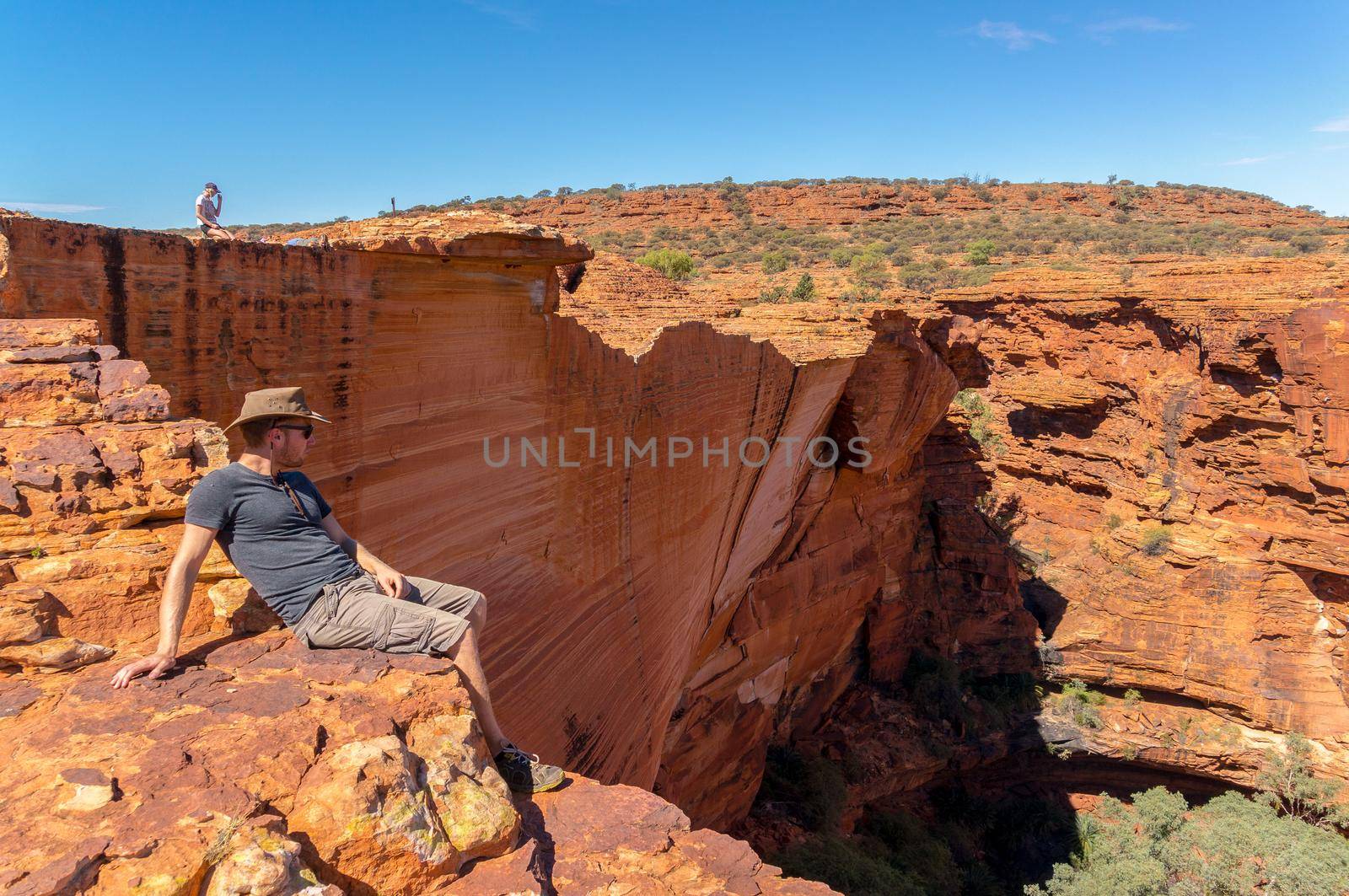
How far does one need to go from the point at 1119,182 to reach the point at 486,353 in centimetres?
6064

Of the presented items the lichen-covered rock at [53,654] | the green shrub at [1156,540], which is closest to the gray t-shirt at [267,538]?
the lichen-covered rock at [53,654]

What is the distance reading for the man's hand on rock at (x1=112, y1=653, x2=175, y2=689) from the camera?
232 cm

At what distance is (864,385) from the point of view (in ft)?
35.8

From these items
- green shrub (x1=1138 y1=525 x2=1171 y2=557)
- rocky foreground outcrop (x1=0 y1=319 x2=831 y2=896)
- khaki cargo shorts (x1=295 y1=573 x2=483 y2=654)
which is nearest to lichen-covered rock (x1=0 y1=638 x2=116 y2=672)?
rocky foreground outcrop (x1=0 y1=319 x2=831 y2=896)

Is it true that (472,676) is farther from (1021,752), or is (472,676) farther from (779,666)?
(1021,752)

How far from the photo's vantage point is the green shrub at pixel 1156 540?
15578 millimetres

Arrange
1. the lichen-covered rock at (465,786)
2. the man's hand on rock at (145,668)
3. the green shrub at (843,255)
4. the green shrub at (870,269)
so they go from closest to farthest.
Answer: the lichen-covered rock at (465,786) < the man's hand on rock at (145,668) < the green shrub at (870,269) < the green shrub at (843,255)

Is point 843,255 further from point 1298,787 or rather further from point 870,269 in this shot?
point 1298,787

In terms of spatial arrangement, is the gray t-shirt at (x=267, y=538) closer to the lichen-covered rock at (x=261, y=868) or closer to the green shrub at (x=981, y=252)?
the lichen-covered rock at (x=261, y=868)

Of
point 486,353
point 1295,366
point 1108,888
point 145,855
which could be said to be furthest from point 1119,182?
point 145,855

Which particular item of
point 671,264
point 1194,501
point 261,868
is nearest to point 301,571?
point 261,868

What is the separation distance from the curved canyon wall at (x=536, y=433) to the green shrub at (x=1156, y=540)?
7868 mm

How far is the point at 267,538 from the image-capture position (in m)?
2.73

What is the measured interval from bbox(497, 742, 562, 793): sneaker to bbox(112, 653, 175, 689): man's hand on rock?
1.09 meters
